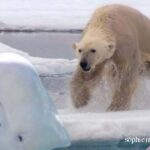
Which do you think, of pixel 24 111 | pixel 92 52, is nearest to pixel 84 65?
pixel 92 52

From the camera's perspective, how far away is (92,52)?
154 inches

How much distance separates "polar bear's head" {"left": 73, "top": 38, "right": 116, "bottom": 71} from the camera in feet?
12.6

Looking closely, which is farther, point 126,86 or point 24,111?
point 126,86

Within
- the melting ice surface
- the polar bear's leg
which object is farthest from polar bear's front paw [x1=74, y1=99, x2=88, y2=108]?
the melting ice surface

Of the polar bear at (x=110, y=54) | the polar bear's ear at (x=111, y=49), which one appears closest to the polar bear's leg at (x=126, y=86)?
the polar bear at (x=110, y=54)

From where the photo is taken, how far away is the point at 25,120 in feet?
6.54

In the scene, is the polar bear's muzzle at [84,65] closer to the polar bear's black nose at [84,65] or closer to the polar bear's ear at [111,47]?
the polar bear's black nose at [84,65]

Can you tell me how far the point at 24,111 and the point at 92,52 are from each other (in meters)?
1.95

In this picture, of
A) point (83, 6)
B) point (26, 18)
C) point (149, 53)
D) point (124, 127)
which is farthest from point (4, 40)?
point (124, 127)

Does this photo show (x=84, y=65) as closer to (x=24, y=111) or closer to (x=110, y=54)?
(x=110, y=54)

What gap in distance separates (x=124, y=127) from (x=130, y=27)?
1.93 m

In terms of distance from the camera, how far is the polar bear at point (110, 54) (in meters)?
3.94

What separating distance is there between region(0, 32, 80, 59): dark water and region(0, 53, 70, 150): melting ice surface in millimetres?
3562

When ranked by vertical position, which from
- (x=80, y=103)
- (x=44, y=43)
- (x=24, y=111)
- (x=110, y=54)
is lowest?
(x=44, y=43)
